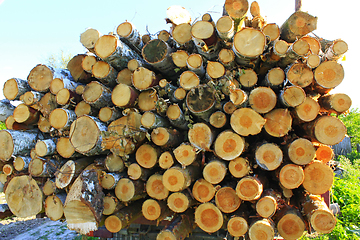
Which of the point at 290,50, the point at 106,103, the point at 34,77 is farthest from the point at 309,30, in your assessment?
the point at 34,77

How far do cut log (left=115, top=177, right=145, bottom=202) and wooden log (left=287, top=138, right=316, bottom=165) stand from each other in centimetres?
195

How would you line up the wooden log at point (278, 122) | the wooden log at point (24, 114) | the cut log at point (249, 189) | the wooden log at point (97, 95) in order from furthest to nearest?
the wooden log at point (24, 114) < the wooden log at point (97, 95) < the wooden log at point (278, 122) < the cut log at point (249, 189)

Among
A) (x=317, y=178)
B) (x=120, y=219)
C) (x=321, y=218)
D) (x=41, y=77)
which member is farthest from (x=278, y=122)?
(x=41, y=77)

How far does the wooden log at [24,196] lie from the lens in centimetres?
318

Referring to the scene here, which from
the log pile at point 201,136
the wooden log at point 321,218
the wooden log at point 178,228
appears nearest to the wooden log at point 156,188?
the log pile at point 201,136

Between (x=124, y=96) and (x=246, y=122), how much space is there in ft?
5.25

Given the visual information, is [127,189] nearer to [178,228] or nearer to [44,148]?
[178,228]

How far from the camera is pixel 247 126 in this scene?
2410 millimetres

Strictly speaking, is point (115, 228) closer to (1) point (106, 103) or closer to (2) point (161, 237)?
(2) point (161, 237)

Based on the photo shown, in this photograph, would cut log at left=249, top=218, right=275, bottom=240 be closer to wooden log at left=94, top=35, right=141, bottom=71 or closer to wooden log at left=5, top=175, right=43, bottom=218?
wooden log at left=94, top=35, right=141, bottom=71

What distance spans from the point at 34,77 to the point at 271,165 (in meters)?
3.85

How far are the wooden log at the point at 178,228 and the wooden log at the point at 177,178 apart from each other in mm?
467

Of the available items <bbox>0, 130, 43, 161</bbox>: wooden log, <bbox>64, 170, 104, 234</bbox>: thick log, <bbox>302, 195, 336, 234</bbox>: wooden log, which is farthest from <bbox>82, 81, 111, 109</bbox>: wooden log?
<bbox>302, 195, 336, 234</bbox>: wooden log

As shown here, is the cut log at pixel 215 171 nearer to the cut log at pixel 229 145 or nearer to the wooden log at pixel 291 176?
the cut log at pixel 229 145
